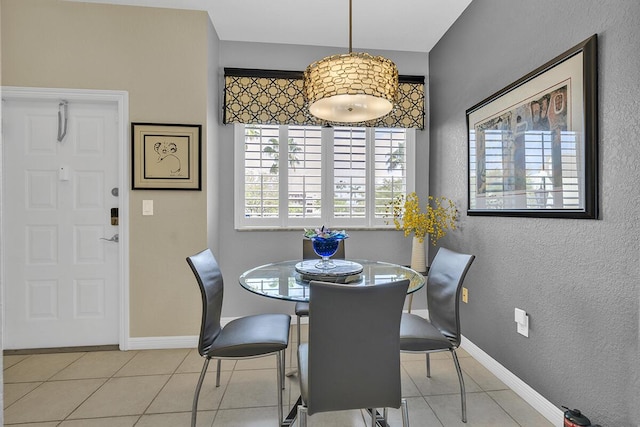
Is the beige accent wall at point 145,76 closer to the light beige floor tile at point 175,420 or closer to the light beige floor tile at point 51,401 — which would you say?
the light beige floor tile at point 51,401

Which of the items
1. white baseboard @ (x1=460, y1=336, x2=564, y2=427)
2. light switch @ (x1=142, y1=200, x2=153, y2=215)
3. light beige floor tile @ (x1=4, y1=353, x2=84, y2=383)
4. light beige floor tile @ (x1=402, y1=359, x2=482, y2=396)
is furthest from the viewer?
light switch @ (x1=142, y1=200, x2=153, y2=215)

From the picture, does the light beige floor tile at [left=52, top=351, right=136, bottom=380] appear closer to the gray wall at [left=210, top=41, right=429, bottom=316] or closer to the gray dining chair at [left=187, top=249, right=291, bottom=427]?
the gray wall at [left=210, top=41, right=429, bottom=316]

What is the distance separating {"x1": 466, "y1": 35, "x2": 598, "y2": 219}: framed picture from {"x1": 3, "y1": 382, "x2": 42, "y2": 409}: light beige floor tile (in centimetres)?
328

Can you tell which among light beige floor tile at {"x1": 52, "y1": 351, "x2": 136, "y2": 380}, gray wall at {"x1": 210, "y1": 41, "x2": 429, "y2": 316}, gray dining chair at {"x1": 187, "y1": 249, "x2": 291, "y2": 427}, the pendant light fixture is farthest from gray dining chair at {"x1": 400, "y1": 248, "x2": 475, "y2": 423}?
light beige floor tile at {"x1": 52, "y1": 351, "x2": 136, "y2": 380}

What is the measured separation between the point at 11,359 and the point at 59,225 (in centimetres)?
107

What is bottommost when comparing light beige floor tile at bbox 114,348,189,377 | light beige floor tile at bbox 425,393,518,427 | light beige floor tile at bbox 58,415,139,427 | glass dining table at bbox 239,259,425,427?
light beige floor tile at bbox 58,415,139,427

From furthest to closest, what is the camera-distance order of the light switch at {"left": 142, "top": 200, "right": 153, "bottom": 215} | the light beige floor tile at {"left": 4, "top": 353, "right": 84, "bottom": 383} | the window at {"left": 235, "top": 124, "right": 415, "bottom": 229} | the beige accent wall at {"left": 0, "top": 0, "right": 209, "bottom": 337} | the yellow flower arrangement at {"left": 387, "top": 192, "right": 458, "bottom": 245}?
1. the window at {"left": 235, "top": 124, "right": 415, "bottom": 229}
2. the yellow flower arrangement at {"left": 387, "top": 192, "right": 458, "bottom": 245}
3. the light switch at {"left": 142, "top": 200, "right": 153, "bottom": 215}
4. the beige accent wall at {"left": 0, "top": 0, "right": 209, "bottom": 337}
5. the light beige floor tile at {"left": 4, "top": 353, "right": 84, "bottom": 383}

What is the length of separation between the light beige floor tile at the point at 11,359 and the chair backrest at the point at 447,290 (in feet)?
10.1

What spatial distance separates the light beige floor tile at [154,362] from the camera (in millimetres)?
2381

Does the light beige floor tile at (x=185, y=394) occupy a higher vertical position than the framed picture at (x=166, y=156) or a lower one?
lower

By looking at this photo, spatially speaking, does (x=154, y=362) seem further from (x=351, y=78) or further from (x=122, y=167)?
(x=351, y=78)

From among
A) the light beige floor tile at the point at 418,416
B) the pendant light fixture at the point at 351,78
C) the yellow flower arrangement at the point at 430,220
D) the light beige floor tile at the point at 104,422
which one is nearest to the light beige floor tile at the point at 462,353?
the light beige floor tile at the point at 418,416

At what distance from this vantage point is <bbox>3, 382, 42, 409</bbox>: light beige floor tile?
80.2 inches

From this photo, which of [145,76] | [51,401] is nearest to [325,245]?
[51,401]
